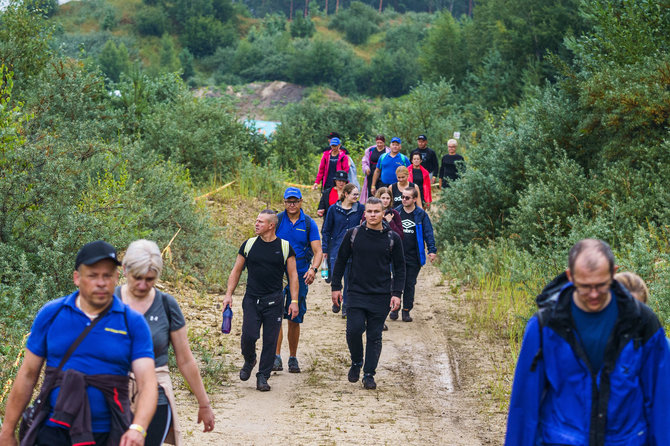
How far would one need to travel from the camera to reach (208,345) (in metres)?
10.4

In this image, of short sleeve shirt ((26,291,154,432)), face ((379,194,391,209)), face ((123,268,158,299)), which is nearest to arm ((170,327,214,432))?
face ((123,268,158,299))

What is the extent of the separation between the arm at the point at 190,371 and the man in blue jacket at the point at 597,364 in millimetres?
1938

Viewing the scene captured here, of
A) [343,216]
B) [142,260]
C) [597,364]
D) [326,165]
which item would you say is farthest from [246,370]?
[326,165]

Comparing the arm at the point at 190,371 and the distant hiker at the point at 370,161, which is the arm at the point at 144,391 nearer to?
the arm at the point at 190,371

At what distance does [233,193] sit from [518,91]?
22.1 metres

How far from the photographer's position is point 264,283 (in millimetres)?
8516

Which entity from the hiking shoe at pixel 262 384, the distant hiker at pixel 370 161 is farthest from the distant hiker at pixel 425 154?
the hiking shoe at pixel 262 384

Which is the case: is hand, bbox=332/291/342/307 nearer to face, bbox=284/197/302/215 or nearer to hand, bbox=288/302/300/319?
hand, bbox=288/302/300/319

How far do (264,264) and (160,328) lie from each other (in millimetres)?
3647

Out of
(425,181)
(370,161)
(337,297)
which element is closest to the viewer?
(337,297)

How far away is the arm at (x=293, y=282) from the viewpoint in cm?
862

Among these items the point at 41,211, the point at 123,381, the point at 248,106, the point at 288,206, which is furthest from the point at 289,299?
the point at 248,106

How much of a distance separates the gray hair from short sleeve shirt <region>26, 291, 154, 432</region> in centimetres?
65

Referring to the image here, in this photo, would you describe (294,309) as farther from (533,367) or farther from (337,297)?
(533,367)
